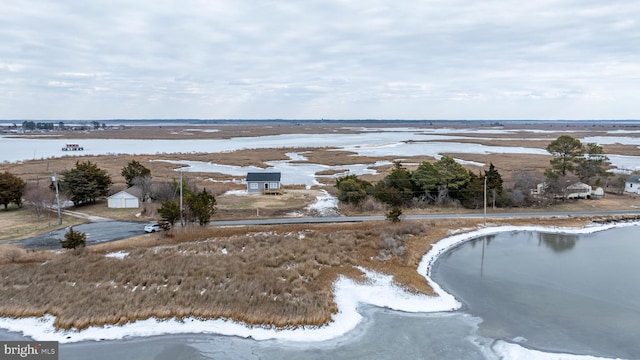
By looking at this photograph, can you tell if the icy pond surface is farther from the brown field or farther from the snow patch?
the snow patch

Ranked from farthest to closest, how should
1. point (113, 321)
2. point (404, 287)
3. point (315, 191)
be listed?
point (315, 191)
point (404, 287)
point (113, 321)

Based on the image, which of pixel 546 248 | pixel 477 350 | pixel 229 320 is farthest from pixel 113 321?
pixel 546 248

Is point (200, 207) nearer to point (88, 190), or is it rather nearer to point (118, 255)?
point (118, 255)

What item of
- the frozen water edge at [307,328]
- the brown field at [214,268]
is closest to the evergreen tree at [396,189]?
the brown field at [214,268]

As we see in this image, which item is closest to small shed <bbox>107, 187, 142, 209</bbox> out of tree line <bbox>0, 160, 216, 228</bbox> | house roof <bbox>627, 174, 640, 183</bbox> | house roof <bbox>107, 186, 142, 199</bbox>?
house roof <bbox>107, 186, 142, 199</bbox>

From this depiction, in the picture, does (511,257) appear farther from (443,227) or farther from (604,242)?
(604,242)

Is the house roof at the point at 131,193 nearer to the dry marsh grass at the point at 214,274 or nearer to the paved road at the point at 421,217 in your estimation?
the paved road at the point at 421,217
